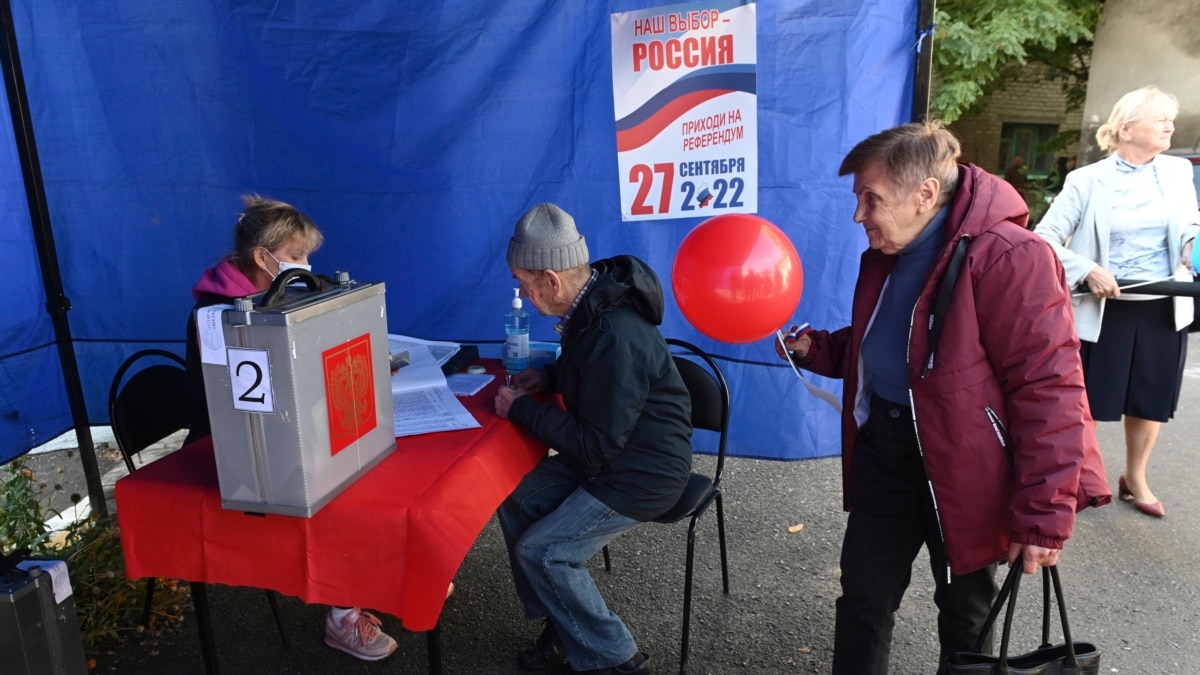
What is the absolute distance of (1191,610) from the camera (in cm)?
270

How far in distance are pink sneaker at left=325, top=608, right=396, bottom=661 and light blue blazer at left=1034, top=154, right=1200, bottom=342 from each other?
2.90 meters

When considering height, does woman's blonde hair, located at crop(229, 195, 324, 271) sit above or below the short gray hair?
below

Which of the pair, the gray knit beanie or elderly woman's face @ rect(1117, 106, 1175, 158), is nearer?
the gray knit beanie

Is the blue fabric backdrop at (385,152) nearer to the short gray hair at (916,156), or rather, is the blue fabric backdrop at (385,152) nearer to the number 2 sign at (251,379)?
the short gray hair at (916,156)

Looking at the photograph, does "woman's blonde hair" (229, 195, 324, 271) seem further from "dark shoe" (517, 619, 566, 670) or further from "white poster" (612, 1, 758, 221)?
"dark shoe" (517, 619, 566, 670)

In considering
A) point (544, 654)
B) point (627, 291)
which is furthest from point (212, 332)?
point (544, 654)

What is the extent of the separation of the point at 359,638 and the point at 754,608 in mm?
1393

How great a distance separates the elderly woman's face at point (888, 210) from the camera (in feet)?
5.75

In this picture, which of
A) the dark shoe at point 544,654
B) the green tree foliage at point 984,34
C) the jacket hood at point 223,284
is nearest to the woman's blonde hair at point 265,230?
the jacket hood at point 223,284

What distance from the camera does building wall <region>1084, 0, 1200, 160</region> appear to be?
1055cm

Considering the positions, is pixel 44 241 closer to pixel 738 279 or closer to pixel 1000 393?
pixel 738 279

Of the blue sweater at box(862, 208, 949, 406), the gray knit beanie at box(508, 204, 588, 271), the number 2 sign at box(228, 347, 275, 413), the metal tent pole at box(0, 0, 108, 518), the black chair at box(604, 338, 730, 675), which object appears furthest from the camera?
the metal tent pole at box(0, 0, 108, 518)

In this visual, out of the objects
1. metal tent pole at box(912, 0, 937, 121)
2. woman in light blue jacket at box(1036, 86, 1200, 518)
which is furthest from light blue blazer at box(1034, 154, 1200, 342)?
metal tent pole at box(912, 0, 937, 121)

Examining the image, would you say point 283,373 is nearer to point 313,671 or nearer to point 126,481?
point 126,481
